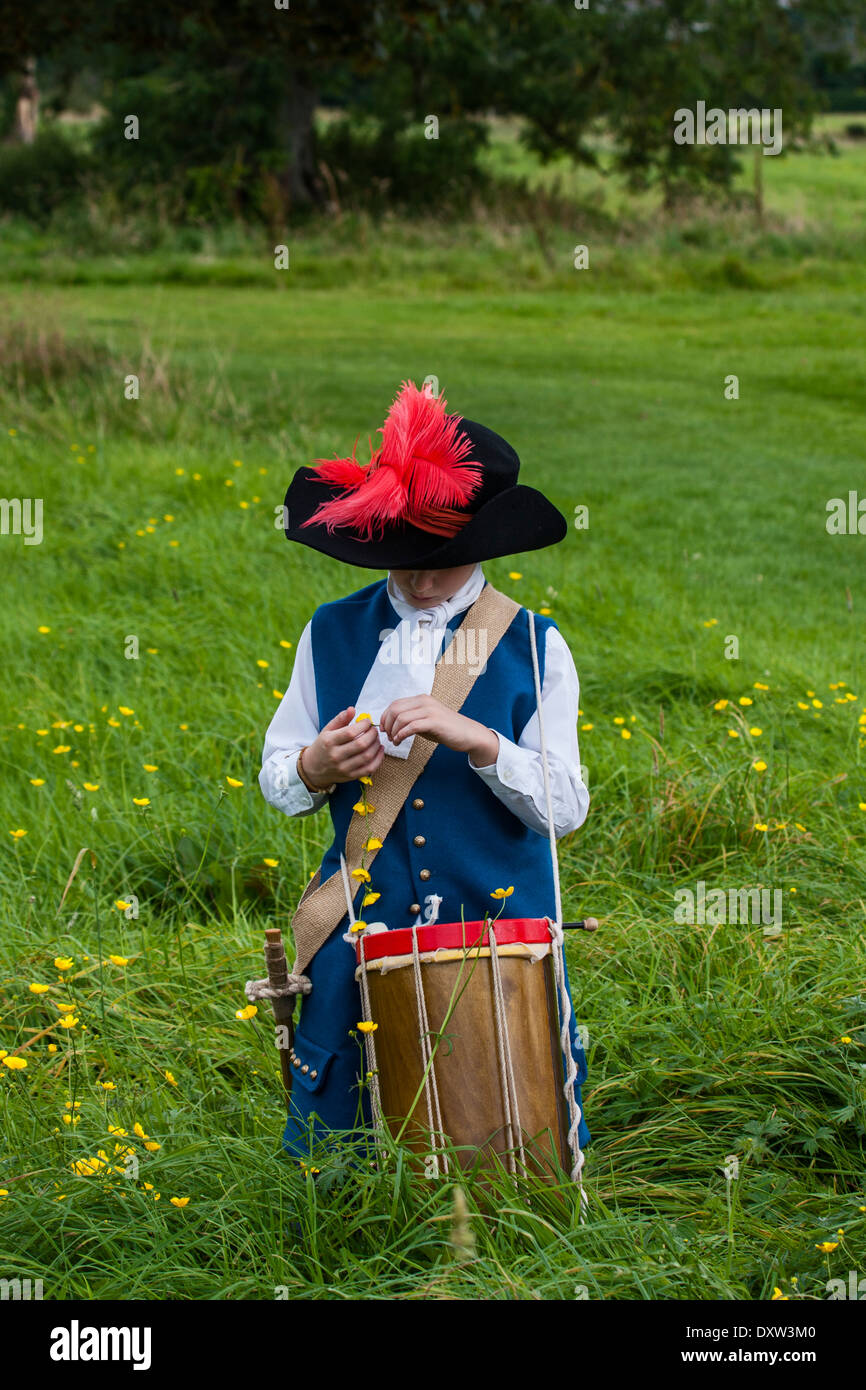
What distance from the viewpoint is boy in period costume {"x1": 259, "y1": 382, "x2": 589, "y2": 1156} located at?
85.8 inches

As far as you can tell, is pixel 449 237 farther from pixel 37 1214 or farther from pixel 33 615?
pixel 37 1214

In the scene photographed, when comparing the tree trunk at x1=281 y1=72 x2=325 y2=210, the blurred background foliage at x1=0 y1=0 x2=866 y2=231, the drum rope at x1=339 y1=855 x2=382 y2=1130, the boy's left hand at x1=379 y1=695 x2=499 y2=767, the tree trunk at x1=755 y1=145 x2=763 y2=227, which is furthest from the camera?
the tree trunk at x1=281 y1=72 x2=325 y2=210

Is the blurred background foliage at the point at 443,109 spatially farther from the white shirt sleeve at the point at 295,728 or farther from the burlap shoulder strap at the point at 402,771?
the burlap shoulder strap at the point at 402,771

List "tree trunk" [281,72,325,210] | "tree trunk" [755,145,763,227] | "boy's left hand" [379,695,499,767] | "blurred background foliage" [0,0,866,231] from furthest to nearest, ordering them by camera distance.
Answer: "tree trunk" [281,72,325,210], "blurred background foliage" [0,0,866,231], "tree trunk" [755,145,763,227], "boy's left hand" [379,695,499,767]

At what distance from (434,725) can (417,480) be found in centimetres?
43

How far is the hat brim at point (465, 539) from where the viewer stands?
2168 mm

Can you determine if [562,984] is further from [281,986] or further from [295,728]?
[295,728]

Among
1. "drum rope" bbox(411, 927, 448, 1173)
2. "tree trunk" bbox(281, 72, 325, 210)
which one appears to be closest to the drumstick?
"drum rope" bbox(411, 927, 448, 1173)

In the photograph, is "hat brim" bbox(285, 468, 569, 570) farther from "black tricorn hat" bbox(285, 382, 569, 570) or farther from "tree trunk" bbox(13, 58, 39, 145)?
"tree trunk" bbox(13, 58, 39, 145)

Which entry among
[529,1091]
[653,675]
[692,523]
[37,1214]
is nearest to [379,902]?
[529,1091]

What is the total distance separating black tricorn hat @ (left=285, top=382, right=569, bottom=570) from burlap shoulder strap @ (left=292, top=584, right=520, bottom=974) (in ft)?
0.46

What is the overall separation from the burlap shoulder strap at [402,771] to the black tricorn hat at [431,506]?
139 mm

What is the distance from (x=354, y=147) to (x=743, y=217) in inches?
360

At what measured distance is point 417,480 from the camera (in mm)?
2189
